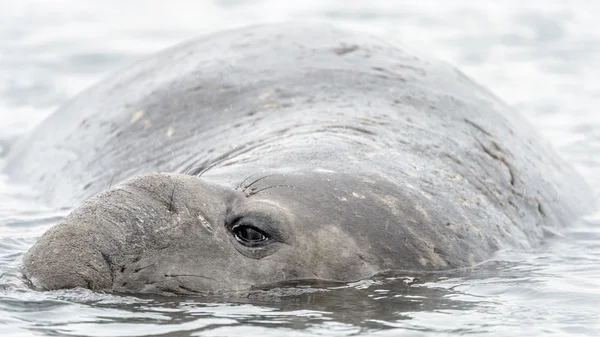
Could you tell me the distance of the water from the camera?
6.13 meters

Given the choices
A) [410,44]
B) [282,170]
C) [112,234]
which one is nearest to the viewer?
[112,234]

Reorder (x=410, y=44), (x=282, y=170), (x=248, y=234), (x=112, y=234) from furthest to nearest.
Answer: (x=410, y=44), (x=282, y=170), (x=248, y=234), (x=112, y=234)

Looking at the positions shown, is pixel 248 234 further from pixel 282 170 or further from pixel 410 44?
pixel 410 44

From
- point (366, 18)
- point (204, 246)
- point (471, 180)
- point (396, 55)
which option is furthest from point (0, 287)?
point (366, 18)

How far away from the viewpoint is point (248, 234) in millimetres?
6480

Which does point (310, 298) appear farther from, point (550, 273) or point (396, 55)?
point (396, 55)

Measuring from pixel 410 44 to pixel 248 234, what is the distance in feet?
39.7

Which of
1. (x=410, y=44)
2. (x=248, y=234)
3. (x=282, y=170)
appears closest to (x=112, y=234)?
(x=248, y=234)

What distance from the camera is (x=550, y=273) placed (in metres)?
7.46

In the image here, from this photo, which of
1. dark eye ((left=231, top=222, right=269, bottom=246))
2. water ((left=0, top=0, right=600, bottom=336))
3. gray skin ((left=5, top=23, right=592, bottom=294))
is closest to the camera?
water ((left=0, top=0, right=600, bottom=336))

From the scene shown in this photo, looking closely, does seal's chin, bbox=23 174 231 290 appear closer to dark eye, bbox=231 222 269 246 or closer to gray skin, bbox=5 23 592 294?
gray skin, bbox=5 23 592 294

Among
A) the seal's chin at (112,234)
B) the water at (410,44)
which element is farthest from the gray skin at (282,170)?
the water at (410,44)

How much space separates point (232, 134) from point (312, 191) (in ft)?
6.87

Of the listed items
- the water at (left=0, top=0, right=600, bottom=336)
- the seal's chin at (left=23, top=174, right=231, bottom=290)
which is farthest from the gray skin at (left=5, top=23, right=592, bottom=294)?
the water at (left=0, top=0, right=600, bottom=336)
